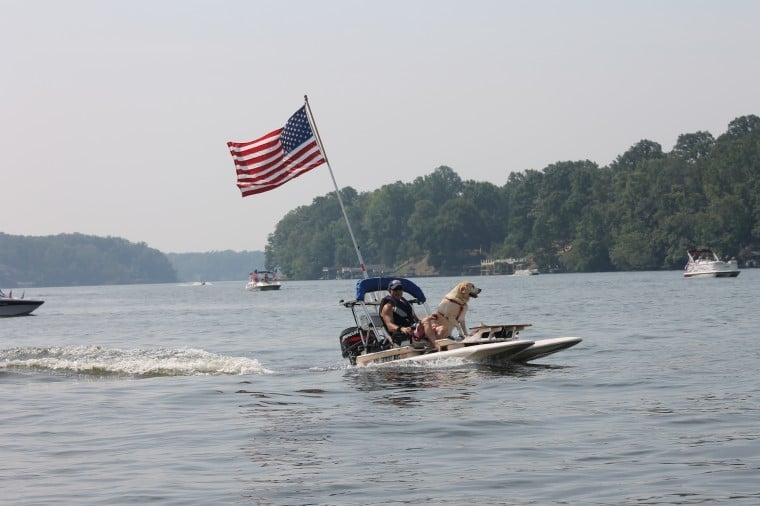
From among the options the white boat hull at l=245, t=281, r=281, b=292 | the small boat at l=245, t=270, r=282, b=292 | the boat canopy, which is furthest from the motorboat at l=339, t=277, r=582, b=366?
the white boat hull at l=245, t=281, r=281, b=292

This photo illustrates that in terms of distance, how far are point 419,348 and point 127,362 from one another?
921 cm

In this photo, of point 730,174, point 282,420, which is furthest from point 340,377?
point 730,174

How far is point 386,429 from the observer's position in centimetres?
1797

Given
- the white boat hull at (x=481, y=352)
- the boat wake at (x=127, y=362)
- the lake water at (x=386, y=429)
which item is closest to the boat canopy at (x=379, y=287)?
the white boat hull at (x=481, y=352)

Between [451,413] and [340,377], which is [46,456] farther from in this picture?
[340,377]

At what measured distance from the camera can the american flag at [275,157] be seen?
2762 cm

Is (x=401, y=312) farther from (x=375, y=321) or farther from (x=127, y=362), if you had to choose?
(x=127, y=362)

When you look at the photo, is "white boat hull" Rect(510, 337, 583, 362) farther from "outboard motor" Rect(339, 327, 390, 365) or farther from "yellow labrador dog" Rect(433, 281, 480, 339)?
"outboard motor" Rect(339, 327, 390, 365)

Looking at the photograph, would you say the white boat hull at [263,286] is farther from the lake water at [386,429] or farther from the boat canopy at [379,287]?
the boat canopy at [379,287]

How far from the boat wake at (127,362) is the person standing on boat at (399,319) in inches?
164

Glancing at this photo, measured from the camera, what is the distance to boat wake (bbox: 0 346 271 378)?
98.3 feet

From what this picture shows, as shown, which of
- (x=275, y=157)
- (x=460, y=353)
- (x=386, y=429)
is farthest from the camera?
(x=275, y=157)

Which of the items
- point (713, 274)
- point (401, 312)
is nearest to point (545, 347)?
point (401, 312)

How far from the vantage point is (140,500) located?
13.3 m
